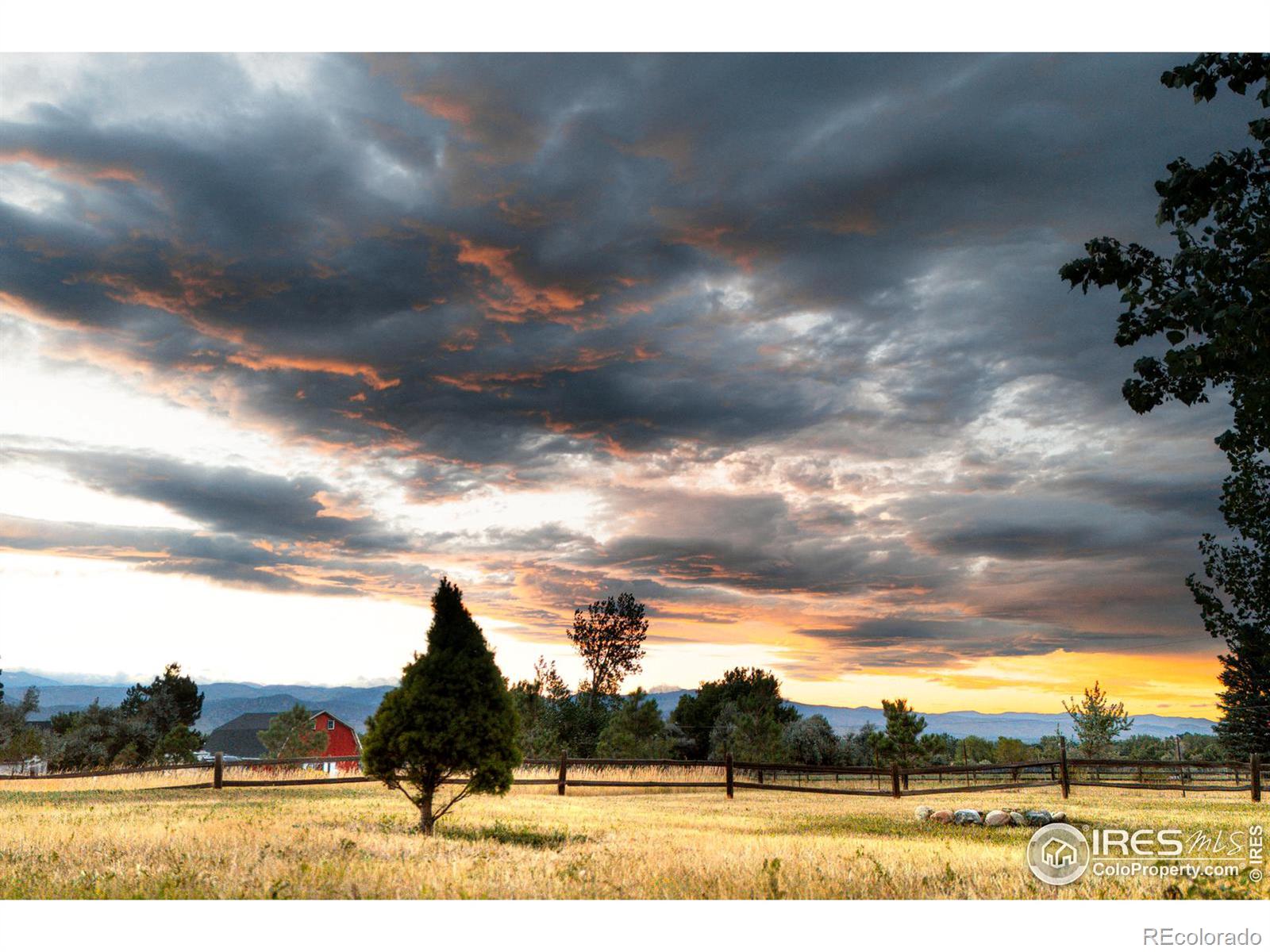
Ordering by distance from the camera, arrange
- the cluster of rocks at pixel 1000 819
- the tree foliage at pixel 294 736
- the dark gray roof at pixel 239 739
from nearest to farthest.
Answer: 1. the cluster of rocks at pixel 1000 819
2. the tree foliage at pixel 294 736
3. the dark gray roof at pixel 239 739

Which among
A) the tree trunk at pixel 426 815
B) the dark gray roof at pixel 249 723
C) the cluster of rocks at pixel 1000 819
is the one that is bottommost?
the dark gray roof at pixel 249 723

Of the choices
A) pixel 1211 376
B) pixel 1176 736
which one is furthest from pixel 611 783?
pixel 1176 736

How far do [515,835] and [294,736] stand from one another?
4327 cm

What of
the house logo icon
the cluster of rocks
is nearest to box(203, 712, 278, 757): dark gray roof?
the cluster of rocks

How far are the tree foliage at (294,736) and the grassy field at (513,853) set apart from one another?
31212 mm

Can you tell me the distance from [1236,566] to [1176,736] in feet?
87.8

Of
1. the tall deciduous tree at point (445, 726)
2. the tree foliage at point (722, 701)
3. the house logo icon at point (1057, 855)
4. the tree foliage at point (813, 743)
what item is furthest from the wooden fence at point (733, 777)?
the tree foliage at point (722, 701)

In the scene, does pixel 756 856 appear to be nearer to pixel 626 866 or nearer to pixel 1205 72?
pixel 626 866

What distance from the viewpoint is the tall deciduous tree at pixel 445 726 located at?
12938 millimetres

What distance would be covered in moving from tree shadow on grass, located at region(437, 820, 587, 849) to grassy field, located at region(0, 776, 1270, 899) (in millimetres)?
49

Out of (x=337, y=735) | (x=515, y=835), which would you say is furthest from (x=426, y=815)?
(x=337, y=735)

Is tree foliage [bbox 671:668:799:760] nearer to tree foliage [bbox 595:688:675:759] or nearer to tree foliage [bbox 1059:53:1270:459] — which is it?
tree foliage [bbox 595:688:675:759]

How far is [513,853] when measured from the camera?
11.1 m

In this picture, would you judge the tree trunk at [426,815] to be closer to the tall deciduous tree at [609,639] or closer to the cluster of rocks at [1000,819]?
the cluster of rocks at [1000,819]
